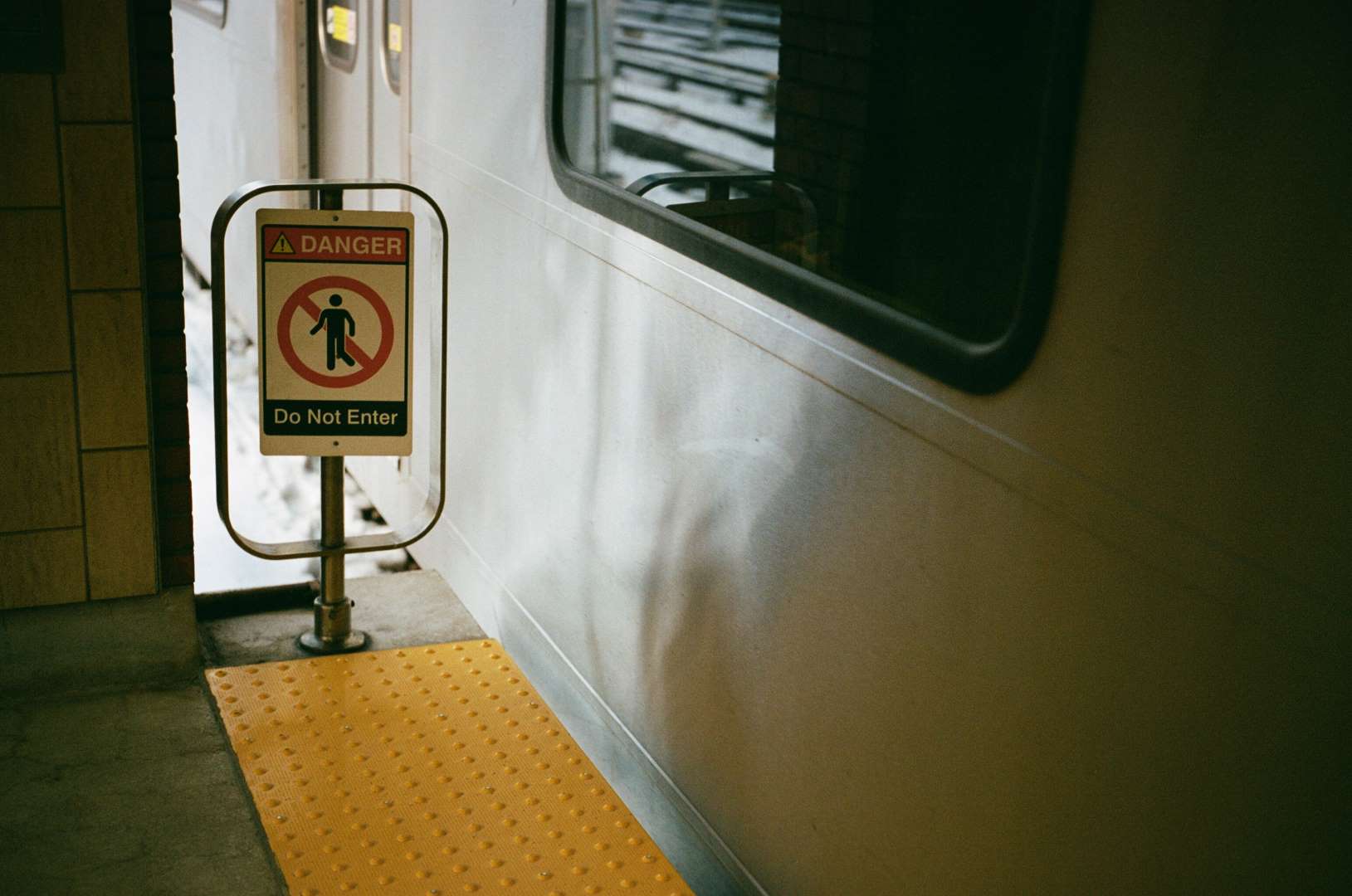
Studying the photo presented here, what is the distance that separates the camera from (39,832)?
8.46 ft

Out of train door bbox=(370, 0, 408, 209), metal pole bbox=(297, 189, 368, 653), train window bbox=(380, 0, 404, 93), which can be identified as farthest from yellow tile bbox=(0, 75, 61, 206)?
train window bbox=(380, 0, 404, 93)

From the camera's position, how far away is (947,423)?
6.48 feet

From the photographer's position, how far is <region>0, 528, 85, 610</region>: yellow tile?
3027 mm

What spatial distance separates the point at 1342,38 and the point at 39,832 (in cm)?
250

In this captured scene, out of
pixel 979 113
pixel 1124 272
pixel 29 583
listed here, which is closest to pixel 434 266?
pixel 29 583

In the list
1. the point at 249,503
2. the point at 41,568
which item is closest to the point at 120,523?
the point at 41,568

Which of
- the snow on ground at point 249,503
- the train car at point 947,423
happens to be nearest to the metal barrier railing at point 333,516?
the train car at point 947,423

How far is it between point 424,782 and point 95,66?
163 centimetres

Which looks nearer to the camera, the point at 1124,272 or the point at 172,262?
the point at 1124,272

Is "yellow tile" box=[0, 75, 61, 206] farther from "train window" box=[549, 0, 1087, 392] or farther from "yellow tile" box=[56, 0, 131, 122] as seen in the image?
Result: "train window" box=[549, 0, 1087, 392]

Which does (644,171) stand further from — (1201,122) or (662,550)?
(1201,122)

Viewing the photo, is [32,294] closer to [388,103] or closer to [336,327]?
[336,327]

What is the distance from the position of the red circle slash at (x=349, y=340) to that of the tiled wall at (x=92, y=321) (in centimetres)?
24

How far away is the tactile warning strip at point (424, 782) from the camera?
2.55 meters
